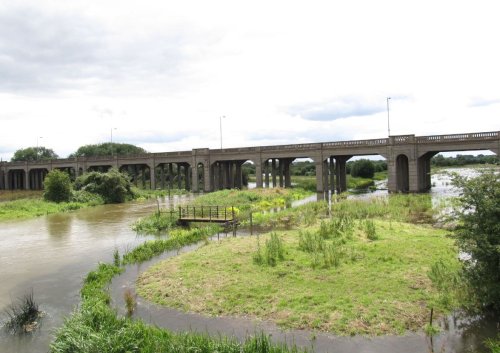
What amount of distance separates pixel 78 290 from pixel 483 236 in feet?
Result: 48.4

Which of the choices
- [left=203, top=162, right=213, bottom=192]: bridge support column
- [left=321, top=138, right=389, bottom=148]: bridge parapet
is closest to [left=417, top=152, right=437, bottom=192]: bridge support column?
[left=321, top=138, right=389, bottom=148]: bridge parapet

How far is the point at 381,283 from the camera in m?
14.3

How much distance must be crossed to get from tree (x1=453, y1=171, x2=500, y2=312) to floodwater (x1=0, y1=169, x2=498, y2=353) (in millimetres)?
958

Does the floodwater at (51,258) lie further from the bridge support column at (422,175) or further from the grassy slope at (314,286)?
the bridge support column at (422,175)

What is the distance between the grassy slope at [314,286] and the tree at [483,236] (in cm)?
150

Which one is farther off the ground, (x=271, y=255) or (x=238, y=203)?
(x=238, y=203)

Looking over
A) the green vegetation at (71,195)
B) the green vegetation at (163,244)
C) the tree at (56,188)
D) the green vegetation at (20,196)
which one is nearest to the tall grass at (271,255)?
the green vegetation at (163,244)

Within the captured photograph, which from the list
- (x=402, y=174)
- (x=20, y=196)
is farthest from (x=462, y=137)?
(x=20, y=196)

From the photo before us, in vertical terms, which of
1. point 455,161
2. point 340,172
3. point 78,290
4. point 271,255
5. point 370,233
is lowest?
point 78,290

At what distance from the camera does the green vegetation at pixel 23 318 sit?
12914mm

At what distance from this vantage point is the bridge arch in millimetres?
51438

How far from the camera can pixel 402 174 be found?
52.6 m

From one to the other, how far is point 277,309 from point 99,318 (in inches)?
209

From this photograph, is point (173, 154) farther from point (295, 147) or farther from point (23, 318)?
point (23, 318)
